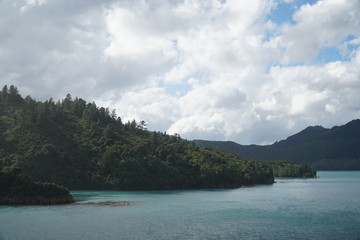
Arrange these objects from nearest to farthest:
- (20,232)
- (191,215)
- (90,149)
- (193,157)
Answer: (20,232)
(191,215)
(90,149)
(193,157)

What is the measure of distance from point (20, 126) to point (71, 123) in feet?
111

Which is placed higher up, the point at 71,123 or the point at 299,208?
the point at 71,123

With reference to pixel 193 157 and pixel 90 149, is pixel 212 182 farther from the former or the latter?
pixel 90 149

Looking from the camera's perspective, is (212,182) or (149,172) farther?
(212,182)

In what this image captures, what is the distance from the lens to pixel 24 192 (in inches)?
3627

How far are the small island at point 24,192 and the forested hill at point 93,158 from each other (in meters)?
43.1

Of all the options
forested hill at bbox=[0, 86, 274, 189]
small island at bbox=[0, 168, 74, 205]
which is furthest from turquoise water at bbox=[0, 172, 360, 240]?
forested hill at bbox=[0, 86, 274, 189]

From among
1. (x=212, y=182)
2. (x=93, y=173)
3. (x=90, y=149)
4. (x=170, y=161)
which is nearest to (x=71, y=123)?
(x=90, y=149)

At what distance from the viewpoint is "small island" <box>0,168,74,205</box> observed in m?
91.3

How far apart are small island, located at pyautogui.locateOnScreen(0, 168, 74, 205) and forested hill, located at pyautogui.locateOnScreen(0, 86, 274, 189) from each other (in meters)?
43.1

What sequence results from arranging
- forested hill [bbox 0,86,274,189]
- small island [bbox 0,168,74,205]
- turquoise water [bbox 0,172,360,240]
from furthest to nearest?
1. forested hill [bbox 0,86,274,189]
2. small island [bbox 0,168,74,205]
3. turquoise water [bbox 0,172,360,240]

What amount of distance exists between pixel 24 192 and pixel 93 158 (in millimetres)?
65680

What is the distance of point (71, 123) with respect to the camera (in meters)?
188

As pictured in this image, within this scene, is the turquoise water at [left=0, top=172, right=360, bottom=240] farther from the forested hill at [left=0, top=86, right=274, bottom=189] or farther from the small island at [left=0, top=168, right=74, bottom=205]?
the forested hill at [left=0, top=86, right=274, bottom=189]
